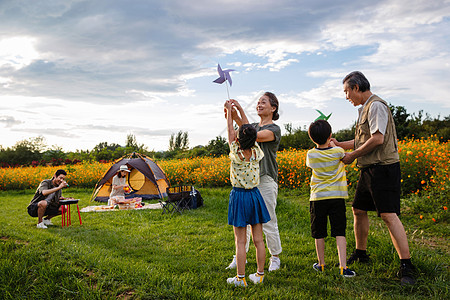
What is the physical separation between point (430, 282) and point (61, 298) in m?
3.87

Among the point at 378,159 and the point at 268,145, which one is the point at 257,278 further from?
the point at 378,159

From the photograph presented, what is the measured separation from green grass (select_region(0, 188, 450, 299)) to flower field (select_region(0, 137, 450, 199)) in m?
1.53

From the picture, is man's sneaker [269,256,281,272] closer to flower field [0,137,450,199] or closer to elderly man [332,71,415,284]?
elderly man [332,71,415,284]

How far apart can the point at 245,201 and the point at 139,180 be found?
29.2 ft

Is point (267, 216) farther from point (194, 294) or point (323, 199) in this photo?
point (194, 294)

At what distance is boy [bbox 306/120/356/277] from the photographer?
3531 millimetres

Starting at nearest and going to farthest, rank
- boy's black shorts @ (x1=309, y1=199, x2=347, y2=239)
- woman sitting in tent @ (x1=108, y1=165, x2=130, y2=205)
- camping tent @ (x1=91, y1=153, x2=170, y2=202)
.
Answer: boy's black shorts @ (x1=309, y1=199, x2=347, y2=239), woman sitting in tent @ (x1=108, y1=165, x2=130, y2=205), camping tent @ (x1=91, y1=153, x2=170, y2=202)

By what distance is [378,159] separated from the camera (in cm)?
355

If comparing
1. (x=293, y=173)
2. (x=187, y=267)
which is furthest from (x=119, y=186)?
(x=187, y=267)

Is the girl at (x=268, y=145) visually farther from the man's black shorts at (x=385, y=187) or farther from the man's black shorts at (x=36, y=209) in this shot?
the man's black shorts at (x=36, y=209)

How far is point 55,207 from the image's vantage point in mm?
7281

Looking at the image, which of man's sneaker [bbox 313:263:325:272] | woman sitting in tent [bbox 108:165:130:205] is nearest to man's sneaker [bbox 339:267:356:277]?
man's sneaker [bbox 313:263:325:272]

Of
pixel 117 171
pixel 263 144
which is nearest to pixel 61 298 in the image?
pixel 263 144

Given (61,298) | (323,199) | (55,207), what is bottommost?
(61,298)
